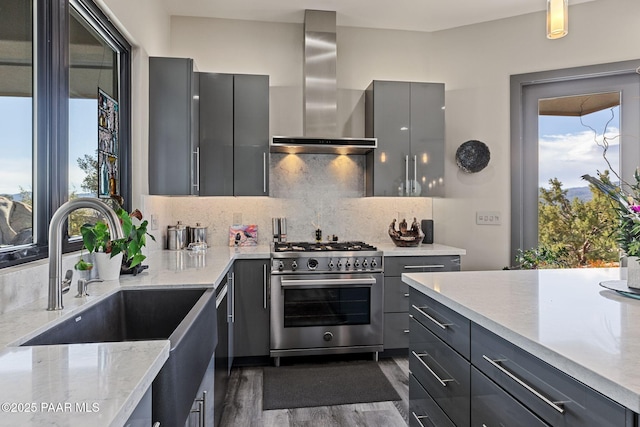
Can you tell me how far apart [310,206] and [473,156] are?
1.58 m

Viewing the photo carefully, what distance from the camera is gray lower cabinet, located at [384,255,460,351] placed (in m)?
3.14

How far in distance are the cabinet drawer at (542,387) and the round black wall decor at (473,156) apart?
2.59 meters

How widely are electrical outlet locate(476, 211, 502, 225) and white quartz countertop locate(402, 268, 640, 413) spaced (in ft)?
5.47

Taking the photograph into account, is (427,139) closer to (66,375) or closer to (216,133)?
(216,133)

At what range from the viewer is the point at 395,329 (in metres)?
3.16

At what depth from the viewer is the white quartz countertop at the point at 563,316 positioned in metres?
0.82

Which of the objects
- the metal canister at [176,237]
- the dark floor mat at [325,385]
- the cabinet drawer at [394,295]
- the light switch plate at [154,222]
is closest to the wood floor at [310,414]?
the dark floor mat at [325,385]

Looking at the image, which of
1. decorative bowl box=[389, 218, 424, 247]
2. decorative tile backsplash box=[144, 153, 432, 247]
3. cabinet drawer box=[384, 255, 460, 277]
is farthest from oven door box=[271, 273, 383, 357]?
decorative tile backsplash box=[144, 153, 432, 247]

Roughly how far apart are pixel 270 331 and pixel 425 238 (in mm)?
1666

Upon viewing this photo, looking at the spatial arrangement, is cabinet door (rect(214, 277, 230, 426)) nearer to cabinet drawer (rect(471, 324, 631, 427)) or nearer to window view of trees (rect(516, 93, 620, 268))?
cabinet drawer (rect(471, 324, 631, 427))

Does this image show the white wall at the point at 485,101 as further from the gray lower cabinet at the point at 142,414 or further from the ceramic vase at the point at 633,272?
the gray lower cabinet at the point at 142,414

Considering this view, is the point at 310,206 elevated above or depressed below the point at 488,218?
above

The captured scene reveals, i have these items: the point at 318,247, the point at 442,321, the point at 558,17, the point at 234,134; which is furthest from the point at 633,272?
the point at 234,134

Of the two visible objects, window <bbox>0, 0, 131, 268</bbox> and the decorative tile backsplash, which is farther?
the decorative tile backsplash
